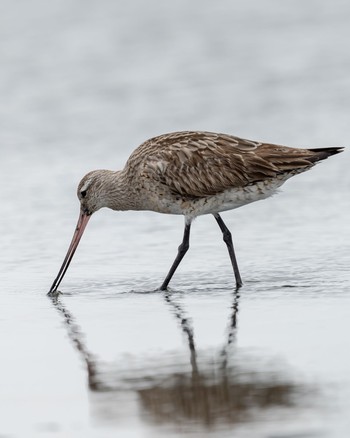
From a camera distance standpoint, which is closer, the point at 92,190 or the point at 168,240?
the point at 92,190

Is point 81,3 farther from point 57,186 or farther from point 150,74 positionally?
point 57,186

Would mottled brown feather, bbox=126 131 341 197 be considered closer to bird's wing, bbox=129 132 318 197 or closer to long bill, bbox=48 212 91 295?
bird's wing, bbox=129 132 318 197

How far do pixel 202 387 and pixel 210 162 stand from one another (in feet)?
12.0

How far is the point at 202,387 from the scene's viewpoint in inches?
241

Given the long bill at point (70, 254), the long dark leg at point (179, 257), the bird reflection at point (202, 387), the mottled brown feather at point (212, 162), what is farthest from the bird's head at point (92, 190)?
the bird reflection at point (202, 387)

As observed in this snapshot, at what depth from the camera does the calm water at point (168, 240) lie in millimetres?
5945

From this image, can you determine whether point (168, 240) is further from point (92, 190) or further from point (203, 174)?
point (203, 174)

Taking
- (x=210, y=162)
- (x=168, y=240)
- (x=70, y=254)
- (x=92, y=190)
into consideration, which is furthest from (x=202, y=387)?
(x=168, y=240)

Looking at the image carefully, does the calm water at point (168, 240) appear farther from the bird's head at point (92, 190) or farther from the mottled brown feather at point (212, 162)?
the mottled brown feather at point (212, 162)

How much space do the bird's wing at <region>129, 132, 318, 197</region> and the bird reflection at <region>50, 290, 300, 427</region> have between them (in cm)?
255

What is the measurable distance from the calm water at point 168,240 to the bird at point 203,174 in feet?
1.53

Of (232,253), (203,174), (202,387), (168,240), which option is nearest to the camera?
(202,387)

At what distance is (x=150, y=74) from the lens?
17484mm

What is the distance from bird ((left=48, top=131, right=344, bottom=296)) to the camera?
9414 millimetres
